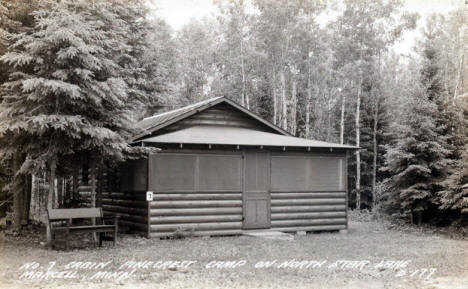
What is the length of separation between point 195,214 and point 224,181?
1.45m

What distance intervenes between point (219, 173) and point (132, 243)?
12.6ft

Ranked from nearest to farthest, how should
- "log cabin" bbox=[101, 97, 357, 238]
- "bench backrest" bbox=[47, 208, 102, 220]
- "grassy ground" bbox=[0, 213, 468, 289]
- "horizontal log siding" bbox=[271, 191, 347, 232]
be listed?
"grassy ground" bbox=[0, 213, 468, 289]
"bench backrest" bbox=[47, 208, 102, 220]
"log cabin" bbox=[101, 97, 357, 238]
"horizontal log siding" bbox=[271, 191, 347, 232]

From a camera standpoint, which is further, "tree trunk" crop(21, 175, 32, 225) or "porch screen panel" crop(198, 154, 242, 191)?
"tree trunk" crop(21, 175, 32, 225)

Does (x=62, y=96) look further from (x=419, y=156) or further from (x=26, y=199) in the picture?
(x=419, y=156)

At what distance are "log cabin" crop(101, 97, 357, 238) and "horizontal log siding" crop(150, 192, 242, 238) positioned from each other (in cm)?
3

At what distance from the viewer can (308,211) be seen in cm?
1805

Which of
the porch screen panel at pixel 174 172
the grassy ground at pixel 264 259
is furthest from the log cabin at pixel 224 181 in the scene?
the grassy ground at pixel 264 259

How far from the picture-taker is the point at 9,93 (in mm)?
14133

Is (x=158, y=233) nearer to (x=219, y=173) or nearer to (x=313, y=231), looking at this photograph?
(x=219, y=173)

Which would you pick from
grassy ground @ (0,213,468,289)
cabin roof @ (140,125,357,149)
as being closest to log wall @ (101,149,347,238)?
cabin roof @ (140,125,357,149)

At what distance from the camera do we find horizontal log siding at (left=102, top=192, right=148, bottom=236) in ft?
52.6

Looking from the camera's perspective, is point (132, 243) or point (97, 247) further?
point (132, 243)

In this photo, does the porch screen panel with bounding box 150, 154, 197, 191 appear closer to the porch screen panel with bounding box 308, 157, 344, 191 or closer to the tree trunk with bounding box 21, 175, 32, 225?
the porch screen panel with bounding box 308, 157, 344, 191

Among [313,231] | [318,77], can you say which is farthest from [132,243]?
[318,77]
